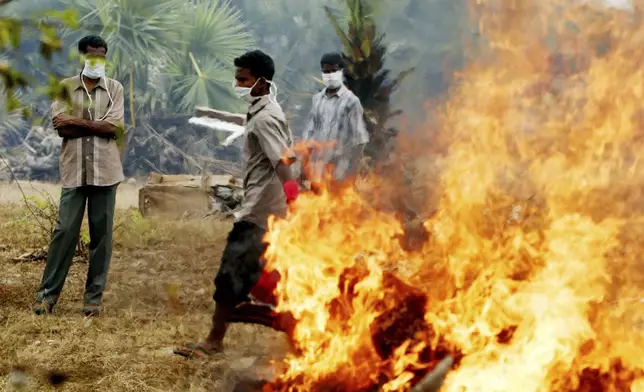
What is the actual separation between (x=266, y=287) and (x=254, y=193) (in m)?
0.62

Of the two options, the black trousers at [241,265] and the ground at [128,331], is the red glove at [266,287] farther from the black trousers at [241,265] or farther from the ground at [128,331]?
the ground at [128,331]

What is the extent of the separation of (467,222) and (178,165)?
22569 millimetres

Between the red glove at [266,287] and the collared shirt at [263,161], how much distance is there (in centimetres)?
32

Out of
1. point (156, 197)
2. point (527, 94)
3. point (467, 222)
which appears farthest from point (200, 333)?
point (156, 197)

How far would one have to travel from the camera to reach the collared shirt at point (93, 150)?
5.83 meters

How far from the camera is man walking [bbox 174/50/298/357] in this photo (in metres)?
4.79

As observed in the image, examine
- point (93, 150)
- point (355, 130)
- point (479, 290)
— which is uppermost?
point (355, 130)

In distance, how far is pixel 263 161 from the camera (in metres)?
4.91

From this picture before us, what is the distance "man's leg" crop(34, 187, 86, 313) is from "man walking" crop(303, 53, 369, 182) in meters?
3.27

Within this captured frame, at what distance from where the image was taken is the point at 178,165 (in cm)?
2633

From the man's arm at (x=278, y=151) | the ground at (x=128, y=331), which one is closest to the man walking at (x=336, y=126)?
the ground at (x=128, y=331)

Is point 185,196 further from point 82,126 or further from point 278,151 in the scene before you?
point 278,151

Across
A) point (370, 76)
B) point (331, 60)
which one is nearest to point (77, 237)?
point (331, 60)

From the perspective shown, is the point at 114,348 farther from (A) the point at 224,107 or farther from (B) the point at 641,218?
(A) the point at 224,107
